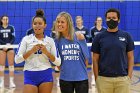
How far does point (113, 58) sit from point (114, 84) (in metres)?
0.38

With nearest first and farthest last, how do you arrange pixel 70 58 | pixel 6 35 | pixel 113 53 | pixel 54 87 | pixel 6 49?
pixel 113 53, pixel 70 58, pixel 54 87, pixel 6 49, pixel 6 35

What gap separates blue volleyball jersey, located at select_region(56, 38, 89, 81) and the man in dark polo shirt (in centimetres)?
32

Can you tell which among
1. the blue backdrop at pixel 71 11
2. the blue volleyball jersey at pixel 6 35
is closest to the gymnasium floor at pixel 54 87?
the blue volleyball jersey at pixel 6 35

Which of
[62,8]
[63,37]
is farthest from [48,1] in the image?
[63,37]

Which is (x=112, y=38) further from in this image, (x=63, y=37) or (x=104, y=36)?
(x=63, y=37)

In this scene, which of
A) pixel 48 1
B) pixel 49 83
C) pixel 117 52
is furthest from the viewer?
pixel 48 1

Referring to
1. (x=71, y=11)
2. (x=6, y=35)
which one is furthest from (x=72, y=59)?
(x=71, y=11)

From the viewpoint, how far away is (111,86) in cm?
486

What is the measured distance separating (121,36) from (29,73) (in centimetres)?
154

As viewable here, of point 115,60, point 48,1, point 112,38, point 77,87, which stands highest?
point 48,1

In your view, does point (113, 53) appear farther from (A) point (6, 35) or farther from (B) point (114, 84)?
(A) point (6, 35)

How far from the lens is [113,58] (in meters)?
4.83

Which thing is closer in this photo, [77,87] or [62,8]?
[77,87]

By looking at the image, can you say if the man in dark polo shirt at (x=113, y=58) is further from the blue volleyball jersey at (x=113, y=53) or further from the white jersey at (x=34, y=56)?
the white jersey at (x=34, y=56)
